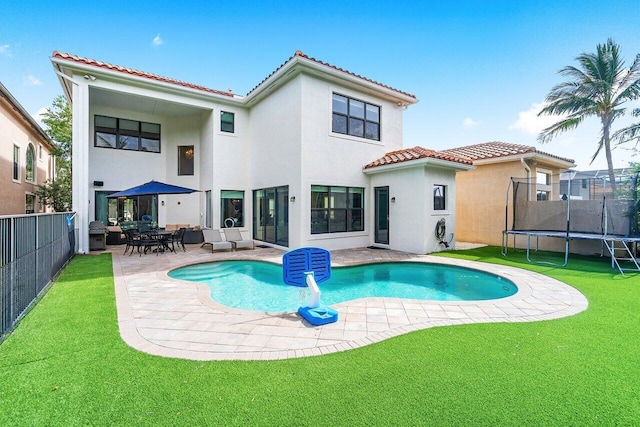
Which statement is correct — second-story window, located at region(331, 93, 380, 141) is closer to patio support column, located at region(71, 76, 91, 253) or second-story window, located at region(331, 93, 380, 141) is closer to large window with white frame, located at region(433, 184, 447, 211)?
large window with white frame, located at region(433, 184, 447, 211)

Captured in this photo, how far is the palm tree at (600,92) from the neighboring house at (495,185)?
2.15 m

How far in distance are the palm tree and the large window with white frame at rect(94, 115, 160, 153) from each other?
21372 mm

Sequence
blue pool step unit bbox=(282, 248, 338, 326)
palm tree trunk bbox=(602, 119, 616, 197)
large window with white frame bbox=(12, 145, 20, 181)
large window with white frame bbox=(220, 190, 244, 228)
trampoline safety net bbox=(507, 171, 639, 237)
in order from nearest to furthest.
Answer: blue pool step unit bbox=(282, 248, 338, 326), trampoline safety net bbox=(507, 171, 639, 237), palm tree trunk bbox=(602, 119, 616, 197), large window with white frame bbox=(220, 190, 244, 228), large window with white frame bbox=(12, 145, 20, 181)

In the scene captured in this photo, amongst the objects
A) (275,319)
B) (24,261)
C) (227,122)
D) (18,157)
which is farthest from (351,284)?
(18,157)

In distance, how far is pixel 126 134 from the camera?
52.4 ft

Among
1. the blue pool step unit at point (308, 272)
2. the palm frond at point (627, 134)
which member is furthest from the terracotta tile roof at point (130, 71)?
the palm frond at point (627, 134)

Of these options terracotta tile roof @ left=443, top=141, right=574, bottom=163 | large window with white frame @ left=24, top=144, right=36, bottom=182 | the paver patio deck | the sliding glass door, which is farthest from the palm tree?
large window with white frame @ left=24, top=144, right=36, bottom=182

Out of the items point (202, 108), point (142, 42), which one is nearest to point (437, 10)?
point (202, 108)

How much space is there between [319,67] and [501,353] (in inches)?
429

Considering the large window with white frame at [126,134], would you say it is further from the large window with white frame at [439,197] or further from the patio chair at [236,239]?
the large window with white frame at [439,197]

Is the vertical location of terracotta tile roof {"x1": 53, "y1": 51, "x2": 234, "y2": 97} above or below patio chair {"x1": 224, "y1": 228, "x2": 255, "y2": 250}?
above

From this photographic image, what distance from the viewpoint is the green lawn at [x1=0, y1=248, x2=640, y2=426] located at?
2.64m

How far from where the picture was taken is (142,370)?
3.36 metres

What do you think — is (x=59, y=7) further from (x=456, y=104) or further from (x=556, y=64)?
(x=556, y=64)
